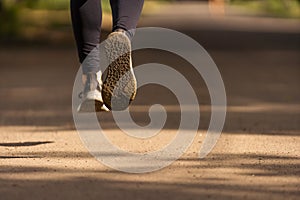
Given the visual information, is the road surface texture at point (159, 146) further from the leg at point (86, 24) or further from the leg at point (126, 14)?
the leg at point (126, 14)

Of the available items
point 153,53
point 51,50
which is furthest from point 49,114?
point 51,50

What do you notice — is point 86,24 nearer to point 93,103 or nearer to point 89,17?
point 89,17

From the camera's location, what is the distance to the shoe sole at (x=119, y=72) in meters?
5.24

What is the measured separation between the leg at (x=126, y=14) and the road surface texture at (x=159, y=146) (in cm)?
81

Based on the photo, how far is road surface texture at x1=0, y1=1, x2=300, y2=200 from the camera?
14.0 feet

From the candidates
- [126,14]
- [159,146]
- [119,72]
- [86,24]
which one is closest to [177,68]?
[159,146]

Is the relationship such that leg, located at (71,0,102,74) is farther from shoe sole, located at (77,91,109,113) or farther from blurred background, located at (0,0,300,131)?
blurred background, located at (0,0,300,131)

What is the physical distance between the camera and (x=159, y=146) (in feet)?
19.2


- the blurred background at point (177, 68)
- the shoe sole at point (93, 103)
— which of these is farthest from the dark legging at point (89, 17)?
the blurred background at point (177, 68)

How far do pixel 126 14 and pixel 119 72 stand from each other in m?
0.42

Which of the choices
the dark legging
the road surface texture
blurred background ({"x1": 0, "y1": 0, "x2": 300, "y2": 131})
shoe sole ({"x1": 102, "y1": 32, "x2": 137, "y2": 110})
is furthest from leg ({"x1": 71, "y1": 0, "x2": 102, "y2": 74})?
blurred background ({"x1": 0, "y1": 0, "x2": 300, "y2": 131})

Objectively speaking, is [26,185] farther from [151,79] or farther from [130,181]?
[151,79]

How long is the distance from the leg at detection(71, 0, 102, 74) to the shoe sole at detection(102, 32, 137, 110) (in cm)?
41

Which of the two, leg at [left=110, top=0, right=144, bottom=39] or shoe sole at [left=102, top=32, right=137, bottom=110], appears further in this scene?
leg at [left=110, top=0, right=144, bottom=39]
